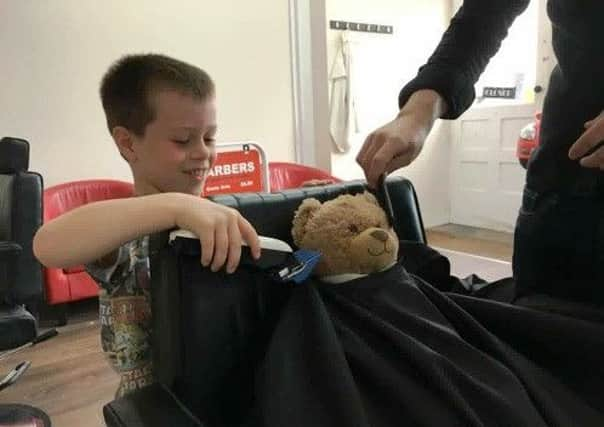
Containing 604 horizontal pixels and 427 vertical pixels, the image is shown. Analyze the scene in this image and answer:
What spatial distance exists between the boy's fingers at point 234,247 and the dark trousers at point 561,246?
0.45 m

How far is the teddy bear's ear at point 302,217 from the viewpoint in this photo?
81 cm

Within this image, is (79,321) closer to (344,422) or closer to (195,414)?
(195,414)

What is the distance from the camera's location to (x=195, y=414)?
0.66m

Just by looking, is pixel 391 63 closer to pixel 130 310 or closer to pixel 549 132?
pixel 549 132

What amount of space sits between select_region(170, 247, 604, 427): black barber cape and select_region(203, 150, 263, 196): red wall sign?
6.07ft

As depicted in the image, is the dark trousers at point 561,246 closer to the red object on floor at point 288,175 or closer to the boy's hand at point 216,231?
the boy's hand at point 216,231

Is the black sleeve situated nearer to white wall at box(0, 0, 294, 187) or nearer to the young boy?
the young boy

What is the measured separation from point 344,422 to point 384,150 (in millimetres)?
395

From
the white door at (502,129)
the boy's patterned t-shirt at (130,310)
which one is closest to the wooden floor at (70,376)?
the boy's patterned t-shirt at (130,310)

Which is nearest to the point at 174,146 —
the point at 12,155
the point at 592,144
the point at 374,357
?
the point at 374,357

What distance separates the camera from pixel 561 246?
78 cm

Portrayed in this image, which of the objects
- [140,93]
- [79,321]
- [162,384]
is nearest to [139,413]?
[162,384]

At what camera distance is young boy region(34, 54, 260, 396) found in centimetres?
64

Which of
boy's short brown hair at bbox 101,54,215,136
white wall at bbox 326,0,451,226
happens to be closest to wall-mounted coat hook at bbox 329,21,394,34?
white wall at bbox 326,0,451,226
